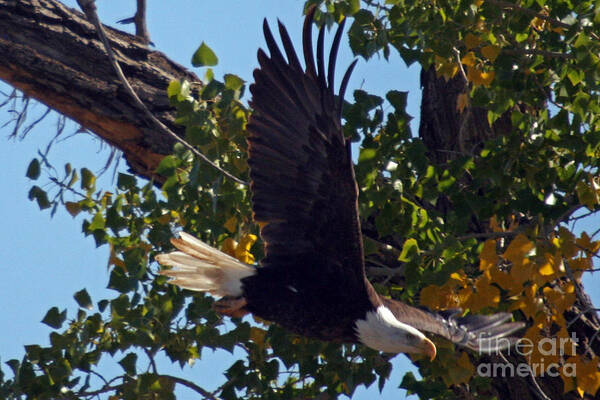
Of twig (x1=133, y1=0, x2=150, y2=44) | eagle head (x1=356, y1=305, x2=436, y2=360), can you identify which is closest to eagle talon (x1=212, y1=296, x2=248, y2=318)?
eagle head (x1=356, y1=305, x2=436, y2=360)

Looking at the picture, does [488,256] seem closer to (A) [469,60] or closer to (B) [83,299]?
(A) [469,60]

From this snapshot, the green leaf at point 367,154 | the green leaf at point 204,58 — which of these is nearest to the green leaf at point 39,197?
the green leaf at point 204,58

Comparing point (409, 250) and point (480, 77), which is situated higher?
point (480, 77)

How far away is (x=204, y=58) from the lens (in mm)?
3686

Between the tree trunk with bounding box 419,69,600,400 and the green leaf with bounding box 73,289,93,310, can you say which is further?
the tree trunk with bounding box 419,69,600,400

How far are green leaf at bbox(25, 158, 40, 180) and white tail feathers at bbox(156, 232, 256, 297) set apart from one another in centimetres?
53

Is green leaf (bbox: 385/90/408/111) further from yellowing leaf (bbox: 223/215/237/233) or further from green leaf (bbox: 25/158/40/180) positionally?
green leaf (bbox: 25/158/40/180)

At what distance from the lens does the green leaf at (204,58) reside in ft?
12.0

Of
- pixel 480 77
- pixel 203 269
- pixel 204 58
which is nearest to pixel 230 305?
pixel 203 269

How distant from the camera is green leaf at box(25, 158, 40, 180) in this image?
12.1 feet

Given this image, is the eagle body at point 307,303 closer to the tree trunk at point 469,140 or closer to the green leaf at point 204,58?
the tree trunk at point 469,140

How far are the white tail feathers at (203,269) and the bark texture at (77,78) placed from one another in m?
0.72

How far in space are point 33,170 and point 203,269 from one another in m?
0.71

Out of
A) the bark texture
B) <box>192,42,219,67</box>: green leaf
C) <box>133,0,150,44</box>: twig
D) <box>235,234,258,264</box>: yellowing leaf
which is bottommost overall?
<box>235,234,258,264</box>: yellowing leaf
